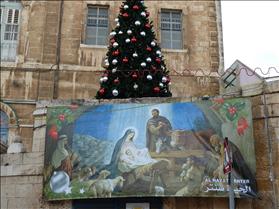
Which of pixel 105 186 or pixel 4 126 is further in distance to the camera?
pixel 4 126

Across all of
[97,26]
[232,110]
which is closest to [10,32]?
[97,26]

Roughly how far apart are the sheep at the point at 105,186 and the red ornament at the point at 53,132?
158 cm

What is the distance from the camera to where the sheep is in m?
10.0

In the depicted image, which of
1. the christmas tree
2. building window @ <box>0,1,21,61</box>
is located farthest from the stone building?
the christmas tree

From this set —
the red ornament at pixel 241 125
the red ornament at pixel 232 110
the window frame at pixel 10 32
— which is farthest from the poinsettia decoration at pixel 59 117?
the window frame at pixel 10 32

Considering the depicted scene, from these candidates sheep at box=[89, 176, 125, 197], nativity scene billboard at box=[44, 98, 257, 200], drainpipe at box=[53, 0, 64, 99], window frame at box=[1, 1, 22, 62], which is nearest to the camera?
nativity scene billboard at box=[44, 98, 257, 200]

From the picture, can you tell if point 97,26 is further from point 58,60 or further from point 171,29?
point 171,29

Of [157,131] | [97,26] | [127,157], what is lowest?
[127,157]

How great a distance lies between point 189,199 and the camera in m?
10.0

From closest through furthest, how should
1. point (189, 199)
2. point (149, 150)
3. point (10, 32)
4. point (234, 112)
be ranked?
1. point (189, 199)
2. point (149, 150)
3. point (234, 112)
4. point (10, 32)

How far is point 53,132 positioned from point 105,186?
6.32ft

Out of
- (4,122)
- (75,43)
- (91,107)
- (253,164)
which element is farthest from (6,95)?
(253,164)

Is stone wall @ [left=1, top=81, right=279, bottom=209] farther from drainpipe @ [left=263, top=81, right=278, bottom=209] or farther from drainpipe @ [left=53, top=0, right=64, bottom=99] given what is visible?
drainpipe @ [left=53, top=0, right=64, bottom=99]

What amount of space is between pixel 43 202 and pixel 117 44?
508cm
